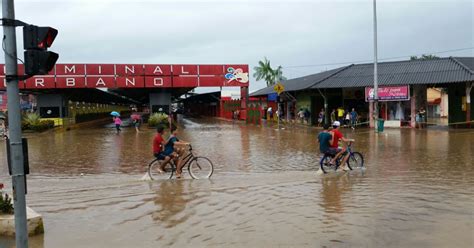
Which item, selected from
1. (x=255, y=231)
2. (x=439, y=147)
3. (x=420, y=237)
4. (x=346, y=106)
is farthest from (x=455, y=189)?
(x=346, y=106)

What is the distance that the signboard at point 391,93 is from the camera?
31359mm

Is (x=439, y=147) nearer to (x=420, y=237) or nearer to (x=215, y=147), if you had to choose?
(x=215, y=147)

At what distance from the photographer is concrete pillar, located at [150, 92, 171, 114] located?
42.2m

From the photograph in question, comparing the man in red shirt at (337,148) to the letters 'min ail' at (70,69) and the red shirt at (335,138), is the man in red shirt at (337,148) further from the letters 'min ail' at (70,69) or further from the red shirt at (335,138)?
the letters 'min ail' at (70,69)

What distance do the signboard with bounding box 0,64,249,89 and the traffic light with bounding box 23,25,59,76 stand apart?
33145 mm

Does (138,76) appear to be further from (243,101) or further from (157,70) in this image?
(243,101)

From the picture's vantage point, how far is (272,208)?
27.9 feet

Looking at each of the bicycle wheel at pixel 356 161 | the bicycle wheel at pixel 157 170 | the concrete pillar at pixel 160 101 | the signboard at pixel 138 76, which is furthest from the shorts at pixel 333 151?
the concrete pillar at pixel 160 101

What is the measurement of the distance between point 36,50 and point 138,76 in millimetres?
33517

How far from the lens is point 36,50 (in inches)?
222

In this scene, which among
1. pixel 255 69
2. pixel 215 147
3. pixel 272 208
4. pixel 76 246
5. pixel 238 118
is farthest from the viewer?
pixel 255 69

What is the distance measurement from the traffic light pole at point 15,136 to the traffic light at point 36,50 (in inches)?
5.9

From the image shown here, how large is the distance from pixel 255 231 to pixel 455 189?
5.21 m

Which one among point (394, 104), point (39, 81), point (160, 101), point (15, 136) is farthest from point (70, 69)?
point (15, 136)
